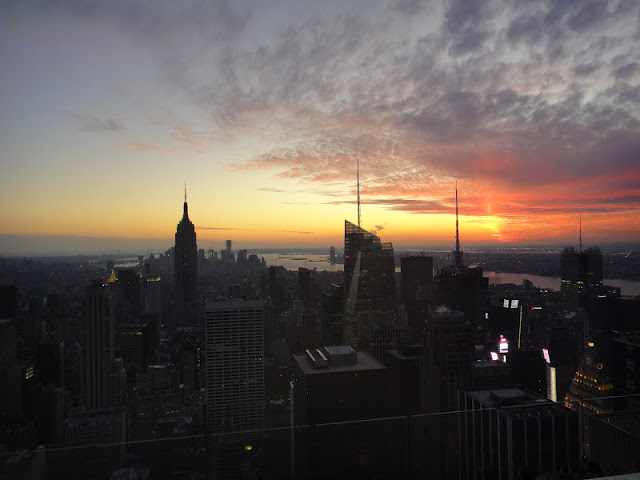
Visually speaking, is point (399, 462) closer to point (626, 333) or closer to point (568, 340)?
point (626, 333)

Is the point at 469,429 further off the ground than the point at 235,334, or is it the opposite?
the point at 469,429

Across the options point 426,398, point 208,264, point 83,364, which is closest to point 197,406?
point 83,364

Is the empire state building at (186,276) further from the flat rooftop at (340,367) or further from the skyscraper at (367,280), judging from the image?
the flat rooftop at (340,367)

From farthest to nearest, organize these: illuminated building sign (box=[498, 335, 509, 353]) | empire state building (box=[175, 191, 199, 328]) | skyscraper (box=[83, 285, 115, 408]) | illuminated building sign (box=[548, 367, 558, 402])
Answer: empire state building (box=[175, 191, 199, 328]), illuminated building sign (box=[498, 335, 509, 353]), skyscraper (box=[83, 285, 115, 408]), illuminated building sign (box=[548, 367, 558, 402])

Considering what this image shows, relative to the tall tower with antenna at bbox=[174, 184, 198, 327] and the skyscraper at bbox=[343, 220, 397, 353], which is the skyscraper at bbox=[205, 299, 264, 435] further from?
the skyscraper at bbox=[343, 220, 397, 353]

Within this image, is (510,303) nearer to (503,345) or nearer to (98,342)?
(503,345)

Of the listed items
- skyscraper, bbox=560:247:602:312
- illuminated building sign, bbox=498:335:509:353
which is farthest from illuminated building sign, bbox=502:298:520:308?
skyscraper, bbox=560:247:602:312
